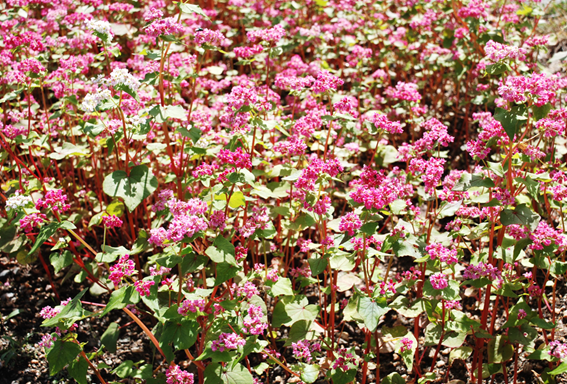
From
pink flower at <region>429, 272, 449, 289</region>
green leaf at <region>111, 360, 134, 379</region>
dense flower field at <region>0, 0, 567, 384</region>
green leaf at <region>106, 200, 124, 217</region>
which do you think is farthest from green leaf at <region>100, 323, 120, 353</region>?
pink flower at <region>429, 272, 449, 289</region>

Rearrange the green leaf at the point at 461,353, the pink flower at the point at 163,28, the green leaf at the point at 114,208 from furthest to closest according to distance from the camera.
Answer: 1. the green leaf at the point at 114,208
2. the green leaf at the point at 461,353
3. the pink flower at the point at 163,28

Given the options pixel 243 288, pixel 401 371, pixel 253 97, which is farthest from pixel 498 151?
pixel 243 288

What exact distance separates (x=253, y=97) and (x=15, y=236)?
105 inches

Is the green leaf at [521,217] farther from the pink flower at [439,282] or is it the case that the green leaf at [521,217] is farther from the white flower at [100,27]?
the white flower at [100,27]

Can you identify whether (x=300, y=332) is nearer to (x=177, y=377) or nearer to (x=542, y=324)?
(x=177, y=377)

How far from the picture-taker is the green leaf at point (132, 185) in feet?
11.4

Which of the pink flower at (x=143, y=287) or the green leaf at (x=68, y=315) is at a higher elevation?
the pink flower at (x=143, y=287)

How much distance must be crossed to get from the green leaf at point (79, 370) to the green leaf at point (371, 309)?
187 cm

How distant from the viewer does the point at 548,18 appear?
852cm

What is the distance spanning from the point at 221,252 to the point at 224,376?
0.84m

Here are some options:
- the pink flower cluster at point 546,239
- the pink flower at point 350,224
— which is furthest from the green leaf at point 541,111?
the pink flower at point 350,224

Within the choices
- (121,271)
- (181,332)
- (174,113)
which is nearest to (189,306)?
(181,332)

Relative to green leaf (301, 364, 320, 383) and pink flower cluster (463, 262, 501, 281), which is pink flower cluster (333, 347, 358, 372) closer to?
green leaf (301, 364, 320, 383)

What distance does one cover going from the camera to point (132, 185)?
362 cm
